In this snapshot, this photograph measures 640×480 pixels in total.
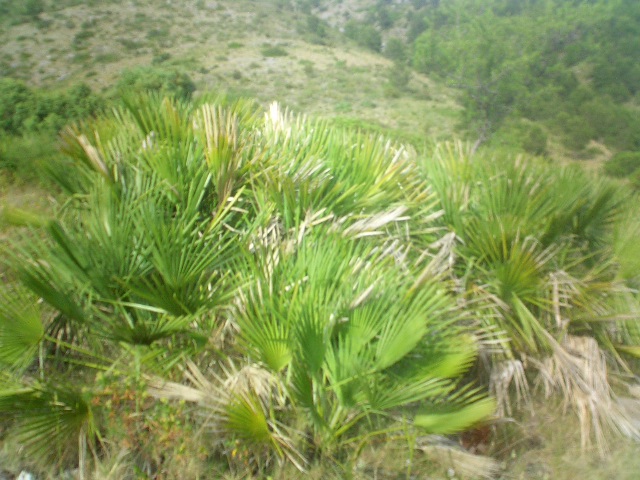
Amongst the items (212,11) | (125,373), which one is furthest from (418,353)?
(212,11)

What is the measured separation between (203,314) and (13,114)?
1098 cm

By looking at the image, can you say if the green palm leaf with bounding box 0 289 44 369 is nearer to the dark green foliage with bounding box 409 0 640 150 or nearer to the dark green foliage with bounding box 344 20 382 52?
the dark green foliage with bounding box 409 0 640 150

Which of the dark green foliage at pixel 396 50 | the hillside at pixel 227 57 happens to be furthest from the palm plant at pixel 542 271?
the dark green foliage at pixel 396 50

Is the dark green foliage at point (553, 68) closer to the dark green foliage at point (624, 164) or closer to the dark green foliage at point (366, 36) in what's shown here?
the dark green foliage at point (624, 164)

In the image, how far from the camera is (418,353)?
2787 millimetres

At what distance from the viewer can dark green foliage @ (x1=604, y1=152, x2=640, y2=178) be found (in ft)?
60.5

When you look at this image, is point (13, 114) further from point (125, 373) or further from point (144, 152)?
point (125, 373)

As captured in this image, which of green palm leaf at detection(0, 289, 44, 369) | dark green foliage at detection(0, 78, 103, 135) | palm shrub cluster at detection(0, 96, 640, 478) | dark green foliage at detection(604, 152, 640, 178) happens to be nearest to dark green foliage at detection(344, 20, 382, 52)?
dark green foliage at detection(604, 152, 640, 178)

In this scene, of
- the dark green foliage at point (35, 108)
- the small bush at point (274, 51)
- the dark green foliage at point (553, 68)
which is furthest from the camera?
the small bush at point (274, 51)

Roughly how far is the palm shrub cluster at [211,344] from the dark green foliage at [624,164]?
18.4 meters

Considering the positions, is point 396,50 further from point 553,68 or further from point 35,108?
point 35,108

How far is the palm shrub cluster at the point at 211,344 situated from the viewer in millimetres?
2615

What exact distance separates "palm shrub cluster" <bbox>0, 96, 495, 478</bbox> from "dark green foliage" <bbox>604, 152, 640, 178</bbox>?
60.5 ft

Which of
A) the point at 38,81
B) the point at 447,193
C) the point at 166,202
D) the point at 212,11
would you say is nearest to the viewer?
the point at 166,202
